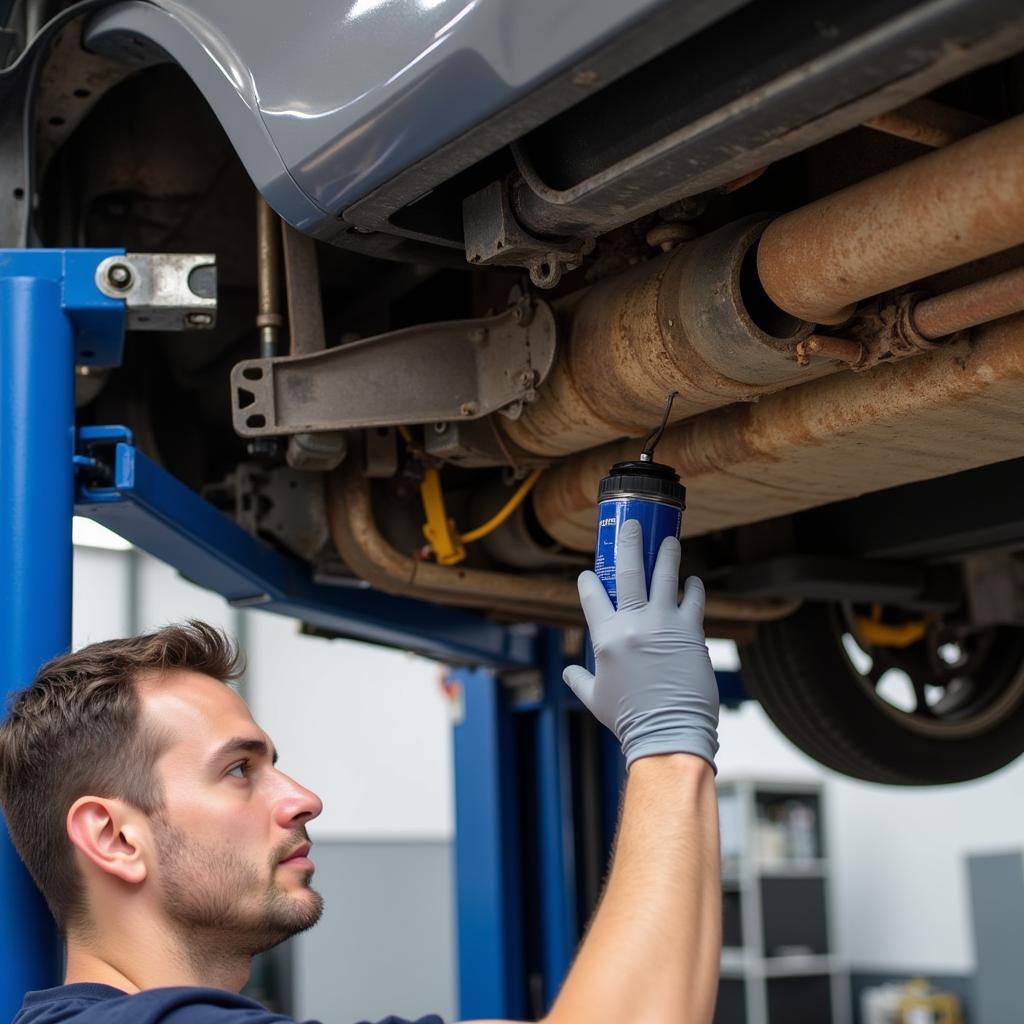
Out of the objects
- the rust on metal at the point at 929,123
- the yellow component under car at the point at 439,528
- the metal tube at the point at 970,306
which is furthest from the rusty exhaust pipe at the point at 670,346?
the yellow component under car at the point at 439,528

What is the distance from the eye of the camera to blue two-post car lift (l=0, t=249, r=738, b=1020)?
126 centimetres

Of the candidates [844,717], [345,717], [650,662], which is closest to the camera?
[650,662]

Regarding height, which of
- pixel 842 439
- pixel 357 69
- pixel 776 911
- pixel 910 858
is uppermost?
pixel 357 69

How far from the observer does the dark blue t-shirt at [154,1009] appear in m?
0.98

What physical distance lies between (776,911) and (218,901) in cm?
631

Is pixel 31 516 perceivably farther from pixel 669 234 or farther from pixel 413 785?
pixel 413 785

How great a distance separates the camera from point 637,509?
1169mm

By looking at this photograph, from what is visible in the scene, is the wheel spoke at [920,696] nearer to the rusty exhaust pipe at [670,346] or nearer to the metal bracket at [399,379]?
the rusty exhaust pipe at [670,346]

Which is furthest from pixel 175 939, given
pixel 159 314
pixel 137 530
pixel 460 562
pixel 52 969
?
pixel 460 562

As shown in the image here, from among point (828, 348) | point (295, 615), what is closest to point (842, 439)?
point (828, 348)

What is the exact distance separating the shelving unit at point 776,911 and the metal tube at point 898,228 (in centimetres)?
607

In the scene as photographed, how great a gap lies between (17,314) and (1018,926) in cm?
576

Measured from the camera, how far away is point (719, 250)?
1184 millimetres

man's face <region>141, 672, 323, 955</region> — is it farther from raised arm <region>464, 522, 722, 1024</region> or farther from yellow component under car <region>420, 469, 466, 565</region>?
yellow component under car <region>420, 469, 466, 565</region>
